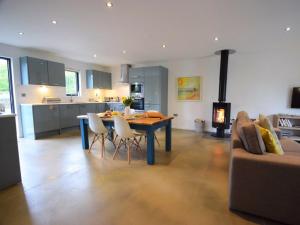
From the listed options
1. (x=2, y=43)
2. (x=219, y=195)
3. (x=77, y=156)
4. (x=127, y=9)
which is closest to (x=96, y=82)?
(x=2, y=43)

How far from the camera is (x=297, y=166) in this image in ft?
4.66

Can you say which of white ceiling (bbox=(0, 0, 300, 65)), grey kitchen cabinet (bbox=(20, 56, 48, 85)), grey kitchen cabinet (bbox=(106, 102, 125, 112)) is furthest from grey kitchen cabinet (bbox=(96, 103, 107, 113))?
white ceiling (bbox=(0, 0, 300, 65))

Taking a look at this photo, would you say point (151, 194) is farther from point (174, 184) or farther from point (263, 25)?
point (263, 25)

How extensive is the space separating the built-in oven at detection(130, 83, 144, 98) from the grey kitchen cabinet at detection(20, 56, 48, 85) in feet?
8.90

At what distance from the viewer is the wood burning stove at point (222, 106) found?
15.3 feet

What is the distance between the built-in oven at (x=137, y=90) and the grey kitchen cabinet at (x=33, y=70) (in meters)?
2.71

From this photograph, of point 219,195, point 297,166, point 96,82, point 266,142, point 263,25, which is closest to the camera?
point 297,166

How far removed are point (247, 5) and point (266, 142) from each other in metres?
1.86

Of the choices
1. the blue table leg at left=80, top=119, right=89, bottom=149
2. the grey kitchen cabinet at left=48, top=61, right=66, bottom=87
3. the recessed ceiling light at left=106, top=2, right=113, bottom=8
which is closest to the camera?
the recessed ceiling light at left=106, top=2, right=113, bottom=8

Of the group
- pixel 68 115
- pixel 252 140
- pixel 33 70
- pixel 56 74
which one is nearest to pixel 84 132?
pixel 68 115

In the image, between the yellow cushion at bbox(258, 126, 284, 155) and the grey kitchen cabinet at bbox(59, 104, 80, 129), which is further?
the grey kitchen cabinet at bbox(59, 104, 80, 129)

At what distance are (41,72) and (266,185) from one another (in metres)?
5.56

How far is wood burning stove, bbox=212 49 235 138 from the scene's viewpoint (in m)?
4.66

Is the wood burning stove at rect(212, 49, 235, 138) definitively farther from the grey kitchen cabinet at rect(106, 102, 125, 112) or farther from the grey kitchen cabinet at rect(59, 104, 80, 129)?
the grey kitchen cabinet at rect(59, 104, 80, 129)
